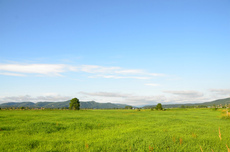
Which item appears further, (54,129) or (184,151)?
(54,129)

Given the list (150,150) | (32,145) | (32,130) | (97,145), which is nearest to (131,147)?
(150,150)

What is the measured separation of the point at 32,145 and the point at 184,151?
9964mm

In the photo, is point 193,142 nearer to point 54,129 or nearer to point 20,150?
point 20,150

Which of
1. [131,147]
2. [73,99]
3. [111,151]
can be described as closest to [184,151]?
[131,147]

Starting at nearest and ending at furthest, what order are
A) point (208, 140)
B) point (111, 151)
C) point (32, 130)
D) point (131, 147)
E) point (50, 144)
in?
point (111, 151) < point (131, 147) < point (50, 144) < point (208, 140) < point (32, 130)

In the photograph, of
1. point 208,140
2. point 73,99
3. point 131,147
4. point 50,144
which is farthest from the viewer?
point 73,99

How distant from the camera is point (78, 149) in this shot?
34.0 ft

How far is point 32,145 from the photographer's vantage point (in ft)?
37.3

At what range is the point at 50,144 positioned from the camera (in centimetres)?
1154

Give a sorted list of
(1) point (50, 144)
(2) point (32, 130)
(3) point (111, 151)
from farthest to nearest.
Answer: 1. (2) point (32, 130)
2. (1) point (50, 144)
3. (3) point (111, 151)

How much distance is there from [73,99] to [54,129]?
99.3 meters

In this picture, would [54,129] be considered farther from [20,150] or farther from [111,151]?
[111,151]

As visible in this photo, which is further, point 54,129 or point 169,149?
point 54,129

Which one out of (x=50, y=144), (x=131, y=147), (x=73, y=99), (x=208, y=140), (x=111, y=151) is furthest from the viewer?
(x=73, y=99)
